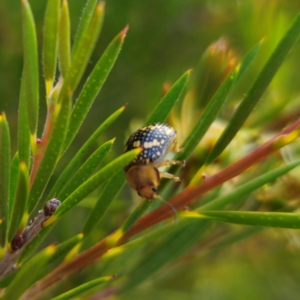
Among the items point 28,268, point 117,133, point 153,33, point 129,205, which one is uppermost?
point 153,33

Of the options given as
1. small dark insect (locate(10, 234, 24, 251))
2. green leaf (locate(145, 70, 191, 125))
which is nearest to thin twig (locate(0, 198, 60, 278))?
small dark insect (locate(10, 234, 24, 251))

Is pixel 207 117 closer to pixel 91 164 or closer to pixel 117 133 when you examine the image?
pixel 91 164

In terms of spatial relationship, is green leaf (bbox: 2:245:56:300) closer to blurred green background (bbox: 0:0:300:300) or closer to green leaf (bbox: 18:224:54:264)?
green leaf (bbox: 18:224:54:264)

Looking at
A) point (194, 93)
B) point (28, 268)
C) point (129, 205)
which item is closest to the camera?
point (28, 268)

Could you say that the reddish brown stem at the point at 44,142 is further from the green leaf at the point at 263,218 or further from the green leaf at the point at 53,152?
the green leaf at the point at 263,218

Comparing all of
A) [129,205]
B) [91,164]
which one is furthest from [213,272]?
[91,164]

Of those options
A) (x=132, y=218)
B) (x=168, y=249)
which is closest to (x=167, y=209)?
(x=132, y=218)

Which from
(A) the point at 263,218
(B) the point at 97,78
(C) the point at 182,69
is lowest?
(A) the point at 263,218

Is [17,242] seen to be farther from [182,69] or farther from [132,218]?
[182,69]
